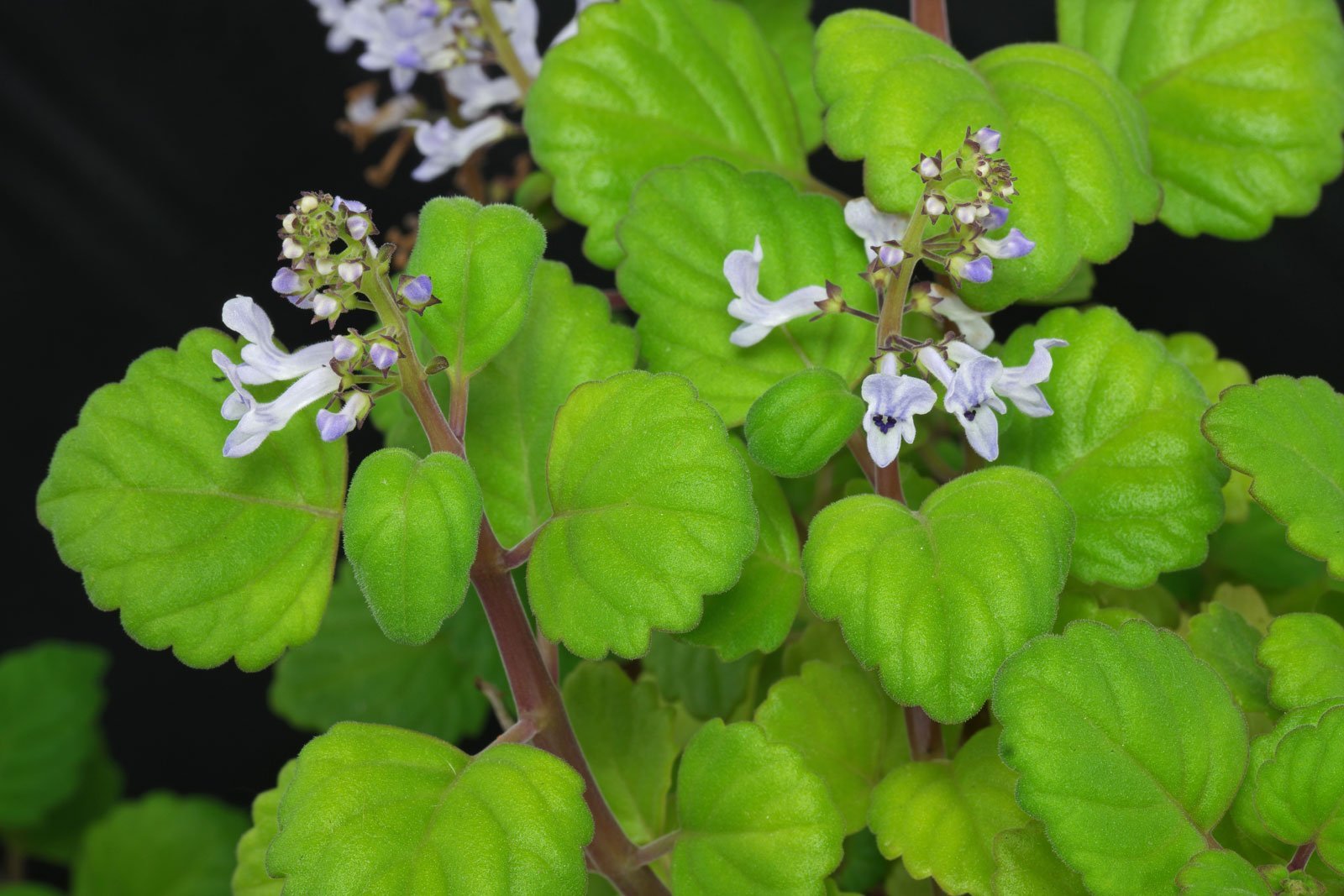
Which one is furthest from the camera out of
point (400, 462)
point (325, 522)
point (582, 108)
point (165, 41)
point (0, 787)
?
point (165, 41)

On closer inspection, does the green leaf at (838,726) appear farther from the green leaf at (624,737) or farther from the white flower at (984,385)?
the white flower at (984,385)

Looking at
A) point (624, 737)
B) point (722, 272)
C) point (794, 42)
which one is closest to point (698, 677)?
point (624, 737)

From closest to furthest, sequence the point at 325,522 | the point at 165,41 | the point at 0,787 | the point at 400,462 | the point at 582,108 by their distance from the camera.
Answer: the point at 400,462 → the point at 325,522 → the point at 582,108 → the point at 0,787 → the point at 165,41

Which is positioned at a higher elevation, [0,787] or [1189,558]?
[1189,558]

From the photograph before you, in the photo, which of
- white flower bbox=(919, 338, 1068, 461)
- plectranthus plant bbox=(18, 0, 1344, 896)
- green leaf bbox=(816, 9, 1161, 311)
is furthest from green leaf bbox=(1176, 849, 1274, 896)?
green leaf bbox=(816, 9, 1161, 311)

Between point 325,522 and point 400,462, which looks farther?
point 325,522

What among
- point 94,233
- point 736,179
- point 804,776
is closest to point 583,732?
point 804,776

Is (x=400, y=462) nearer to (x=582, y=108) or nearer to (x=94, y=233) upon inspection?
(x=582, y=108)
